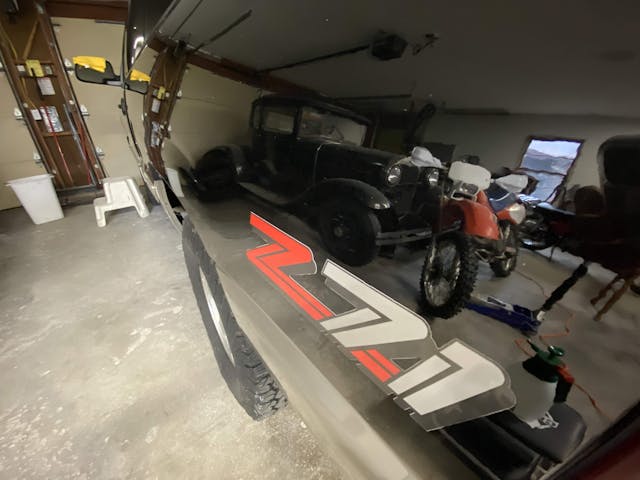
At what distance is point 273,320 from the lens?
625 mm

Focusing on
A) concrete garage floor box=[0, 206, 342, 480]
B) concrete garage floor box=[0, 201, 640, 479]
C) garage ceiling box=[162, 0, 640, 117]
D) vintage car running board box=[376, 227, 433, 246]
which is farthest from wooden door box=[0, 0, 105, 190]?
vintage car running board box=[376, 227, 433, 246]

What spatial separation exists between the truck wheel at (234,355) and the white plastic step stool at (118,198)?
93.1 inches

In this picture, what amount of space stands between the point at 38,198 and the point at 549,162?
4.41 metres

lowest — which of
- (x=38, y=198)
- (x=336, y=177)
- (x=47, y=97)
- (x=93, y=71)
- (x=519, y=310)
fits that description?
(x=38, y=198)

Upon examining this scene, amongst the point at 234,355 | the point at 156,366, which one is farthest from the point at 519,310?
the point at 156,366

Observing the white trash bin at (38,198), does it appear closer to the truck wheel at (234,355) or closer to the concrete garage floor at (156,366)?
the concrete garage floor at (156,366)

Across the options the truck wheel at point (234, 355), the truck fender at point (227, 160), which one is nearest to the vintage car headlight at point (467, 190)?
the truck fender at point (227, 160)

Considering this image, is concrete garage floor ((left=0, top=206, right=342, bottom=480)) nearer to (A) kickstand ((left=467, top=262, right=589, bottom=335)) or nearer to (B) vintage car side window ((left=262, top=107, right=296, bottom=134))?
(A) kickstand ((left=467, top=262, right=589, bottom=335))

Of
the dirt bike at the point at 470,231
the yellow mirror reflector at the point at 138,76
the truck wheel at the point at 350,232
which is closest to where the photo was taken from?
the dirt bike at the point at 470,231

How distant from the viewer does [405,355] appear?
0.41m

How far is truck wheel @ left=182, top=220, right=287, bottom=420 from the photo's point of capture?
956mm

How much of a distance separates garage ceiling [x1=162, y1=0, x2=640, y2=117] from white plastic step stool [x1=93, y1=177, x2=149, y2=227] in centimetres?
334

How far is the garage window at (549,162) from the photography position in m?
0.28

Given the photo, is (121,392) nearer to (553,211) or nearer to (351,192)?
(351,192)
